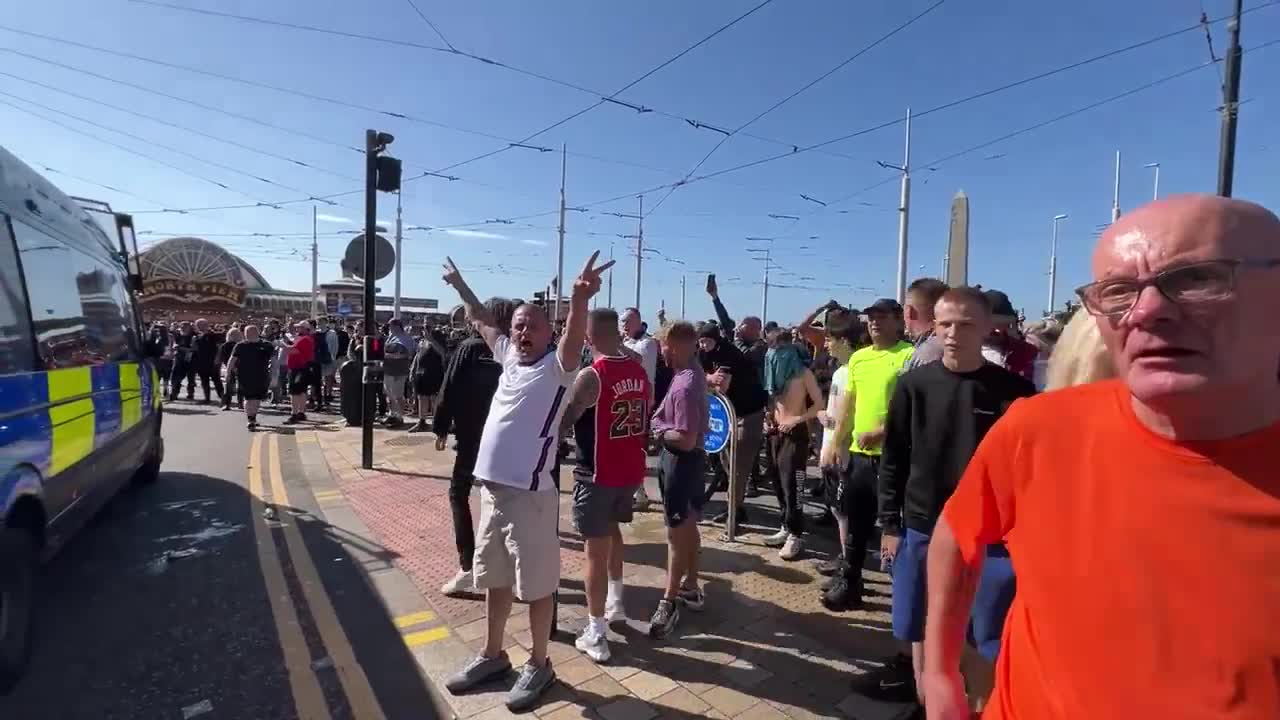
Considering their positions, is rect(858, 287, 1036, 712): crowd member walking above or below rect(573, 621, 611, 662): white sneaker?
above

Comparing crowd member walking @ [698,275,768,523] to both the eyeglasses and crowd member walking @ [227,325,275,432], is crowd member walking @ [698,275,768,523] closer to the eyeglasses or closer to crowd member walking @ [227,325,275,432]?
the eyeglasses

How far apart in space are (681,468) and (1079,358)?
238 centimetres

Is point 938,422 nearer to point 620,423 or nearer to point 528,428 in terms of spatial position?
point 620,423

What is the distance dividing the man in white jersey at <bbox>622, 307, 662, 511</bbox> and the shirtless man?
1.13 meters

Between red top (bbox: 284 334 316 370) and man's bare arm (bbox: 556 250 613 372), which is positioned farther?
red top (bbox: 284 334 316 370)

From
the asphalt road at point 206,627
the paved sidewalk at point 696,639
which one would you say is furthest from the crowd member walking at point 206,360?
the paved sidewalk at point 696,639

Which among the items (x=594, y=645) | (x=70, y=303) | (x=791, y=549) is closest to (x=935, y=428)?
(x=594, y=645)

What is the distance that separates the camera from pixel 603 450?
3475 mm

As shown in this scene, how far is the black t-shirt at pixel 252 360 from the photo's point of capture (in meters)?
10.3

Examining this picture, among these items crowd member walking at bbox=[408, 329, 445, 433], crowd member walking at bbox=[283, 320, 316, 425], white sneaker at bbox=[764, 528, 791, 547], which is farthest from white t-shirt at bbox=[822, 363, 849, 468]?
crowd member walking at bbox=[283, 320, 316, 425]

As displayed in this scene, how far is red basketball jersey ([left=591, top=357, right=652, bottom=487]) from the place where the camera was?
347 cm

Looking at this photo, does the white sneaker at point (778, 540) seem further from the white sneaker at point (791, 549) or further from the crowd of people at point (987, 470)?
the white sneaker at point (791, 549)

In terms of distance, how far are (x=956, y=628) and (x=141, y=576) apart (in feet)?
16.9

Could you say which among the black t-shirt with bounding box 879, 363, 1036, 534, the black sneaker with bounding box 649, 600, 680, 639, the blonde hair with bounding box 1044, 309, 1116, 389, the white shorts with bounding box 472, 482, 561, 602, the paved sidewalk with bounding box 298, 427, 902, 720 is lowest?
the paved sidewalk with bounding box 298, 427, 902, 720
